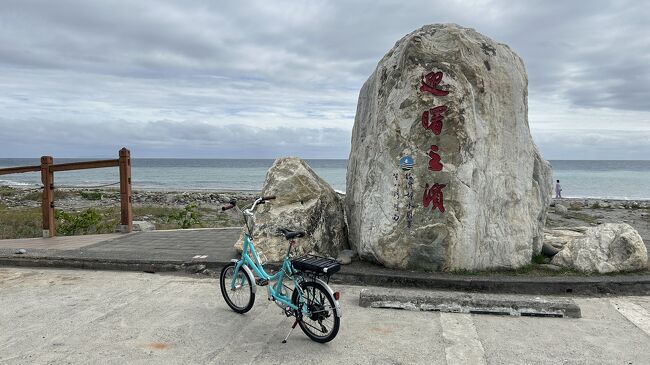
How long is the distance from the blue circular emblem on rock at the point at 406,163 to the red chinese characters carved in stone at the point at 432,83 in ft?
2.91

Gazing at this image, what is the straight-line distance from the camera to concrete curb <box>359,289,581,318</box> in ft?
16.6

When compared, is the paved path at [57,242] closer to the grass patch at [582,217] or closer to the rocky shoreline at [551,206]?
the rocky shoreline at [551,206]

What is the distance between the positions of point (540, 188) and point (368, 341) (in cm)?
423

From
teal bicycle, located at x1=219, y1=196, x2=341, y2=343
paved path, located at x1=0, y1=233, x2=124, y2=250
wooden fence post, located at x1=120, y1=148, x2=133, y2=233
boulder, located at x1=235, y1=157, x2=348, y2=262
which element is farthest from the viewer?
wooden fence post, located at x1=120, y1=148, x2=133, y2=233

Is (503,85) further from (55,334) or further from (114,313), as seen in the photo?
(55,334)

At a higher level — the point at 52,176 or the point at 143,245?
the point at 52,176

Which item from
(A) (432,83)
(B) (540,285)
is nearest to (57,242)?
(A) (432,83)

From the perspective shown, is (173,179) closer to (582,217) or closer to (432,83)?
(582,217)

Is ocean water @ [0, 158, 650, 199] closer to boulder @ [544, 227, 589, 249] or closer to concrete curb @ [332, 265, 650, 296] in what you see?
boulder @ [544, 227, 589, 249]

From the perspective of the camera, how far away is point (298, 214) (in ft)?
22.8

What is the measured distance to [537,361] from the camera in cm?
394

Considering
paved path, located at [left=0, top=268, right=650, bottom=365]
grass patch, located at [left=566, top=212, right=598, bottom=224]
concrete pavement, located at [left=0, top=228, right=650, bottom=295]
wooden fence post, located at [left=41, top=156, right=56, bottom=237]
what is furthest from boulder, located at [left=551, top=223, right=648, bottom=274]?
grass patch, located at [left=566, top=212, right=598, bottom=224]

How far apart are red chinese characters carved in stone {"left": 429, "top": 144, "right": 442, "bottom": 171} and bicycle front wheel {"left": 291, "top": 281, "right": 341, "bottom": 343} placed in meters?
2.65

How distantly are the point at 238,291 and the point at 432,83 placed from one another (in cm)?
350
